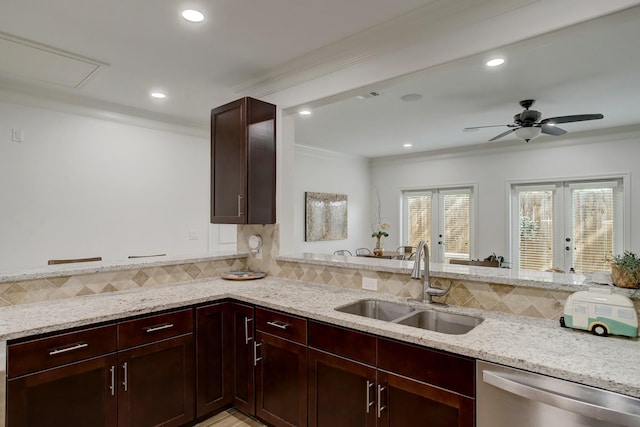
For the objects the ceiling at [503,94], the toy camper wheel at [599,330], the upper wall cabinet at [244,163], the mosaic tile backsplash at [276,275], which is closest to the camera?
the toy camper wheel at [599,330]

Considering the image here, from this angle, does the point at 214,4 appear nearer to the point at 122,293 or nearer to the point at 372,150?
the point at 122,293

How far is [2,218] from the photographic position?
133 inches

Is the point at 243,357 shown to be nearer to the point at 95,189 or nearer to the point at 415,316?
the point at 415,316

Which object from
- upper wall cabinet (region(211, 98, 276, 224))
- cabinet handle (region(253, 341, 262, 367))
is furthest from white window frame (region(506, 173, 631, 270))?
cabinet handle (region(253, 341, 262, 367))

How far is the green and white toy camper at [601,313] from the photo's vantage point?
62.4 inches

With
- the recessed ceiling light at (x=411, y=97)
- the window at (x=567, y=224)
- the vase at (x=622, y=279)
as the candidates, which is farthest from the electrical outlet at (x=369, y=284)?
the window at (x=567, y=224)

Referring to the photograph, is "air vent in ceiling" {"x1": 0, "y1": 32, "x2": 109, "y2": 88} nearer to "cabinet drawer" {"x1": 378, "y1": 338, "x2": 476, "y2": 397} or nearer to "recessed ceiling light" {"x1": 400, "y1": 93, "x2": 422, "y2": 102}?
"recessed ceiling light" {"x1": 400, "y1": 93, "x2": 422, "y2": 102}

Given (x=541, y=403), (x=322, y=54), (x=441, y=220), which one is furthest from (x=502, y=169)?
(x=541, y=403)

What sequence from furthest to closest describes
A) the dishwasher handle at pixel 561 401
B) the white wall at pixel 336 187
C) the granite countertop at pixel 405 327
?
the white wall at pixel 336 187 → the granite countertop at pixel 405 327 → the dishwasher handle at pixel 561 401

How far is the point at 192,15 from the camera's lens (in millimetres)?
2260

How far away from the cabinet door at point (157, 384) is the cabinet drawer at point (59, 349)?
0.13 m

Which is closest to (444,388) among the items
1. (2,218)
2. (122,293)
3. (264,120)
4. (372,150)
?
(122,293)

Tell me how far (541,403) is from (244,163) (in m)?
2.45

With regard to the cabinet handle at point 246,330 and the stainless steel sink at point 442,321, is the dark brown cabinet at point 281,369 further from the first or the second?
the stainless steel sink at point 442,321
